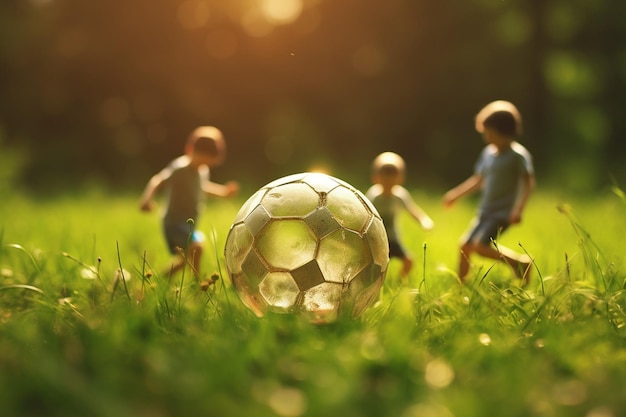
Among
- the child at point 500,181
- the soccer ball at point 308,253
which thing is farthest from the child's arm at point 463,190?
the soccer ball at point 308,253

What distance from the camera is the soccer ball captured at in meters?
3.42

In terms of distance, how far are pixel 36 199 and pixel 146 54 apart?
10.3 m

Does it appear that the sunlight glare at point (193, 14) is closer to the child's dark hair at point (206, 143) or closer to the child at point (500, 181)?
the child's dark hair at point (206, 143)

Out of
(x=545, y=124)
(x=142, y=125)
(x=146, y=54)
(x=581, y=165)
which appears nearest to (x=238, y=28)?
(x=146, y=54)

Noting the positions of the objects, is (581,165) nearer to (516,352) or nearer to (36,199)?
(36,199)

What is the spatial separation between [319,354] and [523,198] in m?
3.16

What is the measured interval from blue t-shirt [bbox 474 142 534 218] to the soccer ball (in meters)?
1.96

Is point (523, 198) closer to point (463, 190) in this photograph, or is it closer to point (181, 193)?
point (463, 190)

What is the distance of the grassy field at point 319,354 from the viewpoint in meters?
2.15

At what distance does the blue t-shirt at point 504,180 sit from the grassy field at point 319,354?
1117 mm

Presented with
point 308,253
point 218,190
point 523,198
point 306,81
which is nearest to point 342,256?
point 308,253

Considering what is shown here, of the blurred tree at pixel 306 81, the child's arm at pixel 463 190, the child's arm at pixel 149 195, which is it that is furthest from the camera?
the blurred tree at pixel 306 81

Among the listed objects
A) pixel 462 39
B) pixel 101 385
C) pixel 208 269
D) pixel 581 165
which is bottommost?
pixel 581 165

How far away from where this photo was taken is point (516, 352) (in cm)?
282
